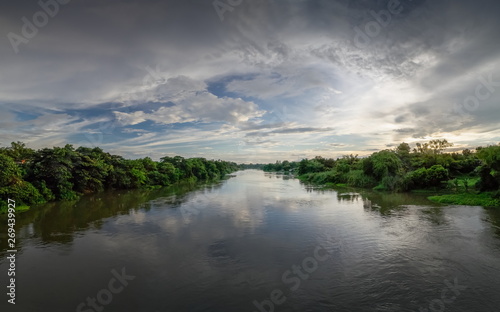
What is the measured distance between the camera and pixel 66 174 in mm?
31906

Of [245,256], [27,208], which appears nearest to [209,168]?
[27,208]

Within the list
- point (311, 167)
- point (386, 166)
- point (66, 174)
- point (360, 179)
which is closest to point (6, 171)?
point (66, 174)

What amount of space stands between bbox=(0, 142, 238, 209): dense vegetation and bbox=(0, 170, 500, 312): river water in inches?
213

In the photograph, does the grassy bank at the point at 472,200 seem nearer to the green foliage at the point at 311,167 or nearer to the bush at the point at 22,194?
the bush at the point at 22,194

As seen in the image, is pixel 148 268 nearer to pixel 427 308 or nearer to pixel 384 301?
pixel 384 301

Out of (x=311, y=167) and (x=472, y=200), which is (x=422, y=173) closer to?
(x=472, y=200)

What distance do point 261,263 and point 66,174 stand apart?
3020 cm

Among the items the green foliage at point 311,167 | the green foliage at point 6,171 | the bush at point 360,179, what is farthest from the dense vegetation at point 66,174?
the green foliage at point 311,167

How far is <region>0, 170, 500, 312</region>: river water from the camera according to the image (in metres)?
9.29

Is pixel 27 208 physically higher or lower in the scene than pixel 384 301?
higher

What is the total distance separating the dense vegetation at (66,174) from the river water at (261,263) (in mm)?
5405

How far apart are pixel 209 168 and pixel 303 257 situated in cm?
8548

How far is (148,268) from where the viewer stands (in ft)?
39.6

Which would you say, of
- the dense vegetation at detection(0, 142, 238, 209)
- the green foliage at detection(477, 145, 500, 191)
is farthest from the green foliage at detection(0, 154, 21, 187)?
the green foliage at detection(477, 145, 500, 191)
